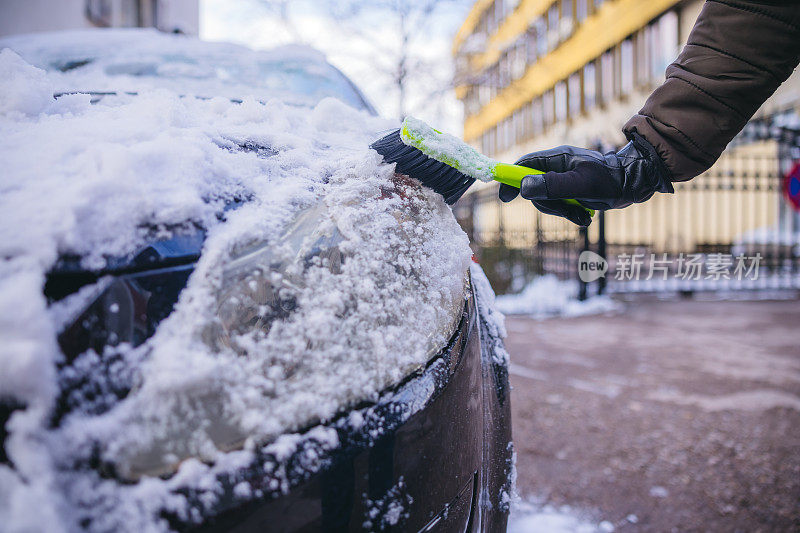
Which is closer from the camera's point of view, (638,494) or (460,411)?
(460,411)

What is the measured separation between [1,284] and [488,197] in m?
9.85

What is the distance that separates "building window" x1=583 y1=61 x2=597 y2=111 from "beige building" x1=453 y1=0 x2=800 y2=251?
4 centimetres

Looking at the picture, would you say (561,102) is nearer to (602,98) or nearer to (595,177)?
(602,98)

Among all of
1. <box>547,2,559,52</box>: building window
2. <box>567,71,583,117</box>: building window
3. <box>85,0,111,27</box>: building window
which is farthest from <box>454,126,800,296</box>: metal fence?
<box>547,2,559,52</box>: building window

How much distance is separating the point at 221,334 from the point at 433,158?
68cm

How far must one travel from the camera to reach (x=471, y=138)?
2989 cm

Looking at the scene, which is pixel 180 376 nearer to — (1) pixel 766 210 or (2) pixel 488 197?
(2) pixel 488 197

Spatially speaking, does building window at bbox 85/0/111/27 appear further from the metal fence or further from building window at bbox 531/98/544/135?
building window at bbox 531/98/544/135

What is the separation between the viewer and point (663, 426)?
9.45 feet

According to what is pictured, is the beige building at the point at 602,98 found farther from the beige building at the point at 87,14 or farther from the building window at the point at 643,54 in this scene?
the beige building at the point at 87,14

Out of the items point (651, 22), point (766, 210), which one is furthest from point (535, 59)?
point (766, 210)

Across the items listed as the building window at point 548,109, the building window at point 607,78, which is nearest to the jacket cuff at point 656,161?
the building window at point 607,78

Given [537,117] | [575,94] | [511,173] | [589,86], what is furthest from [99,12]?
[537,117]

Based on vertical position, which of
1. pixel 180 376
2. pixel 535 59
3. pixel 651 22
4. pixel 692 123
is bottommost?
pixel 180 376
